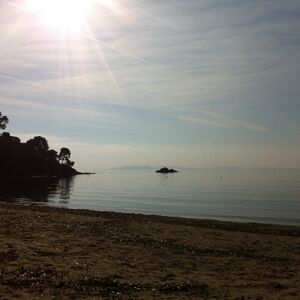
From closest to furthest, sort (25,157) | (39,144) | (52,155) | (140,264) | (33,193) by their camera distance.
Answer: (140,264), (33,193), (25,157), (39,144), (52,155)

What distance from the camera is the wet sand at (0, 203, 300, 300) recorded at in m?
9.88

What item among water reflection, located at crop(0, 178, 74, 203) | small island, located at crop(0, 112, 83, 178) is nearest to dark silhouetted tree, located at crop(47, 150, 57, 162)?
small island, located at crop(0, 112, 83, 178)

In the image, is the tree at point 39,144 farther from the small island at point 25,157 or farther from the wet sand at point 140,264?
the wet sand at point 140,264

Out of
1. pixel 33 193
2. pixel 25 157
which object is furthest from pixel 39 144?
pixel 33 193

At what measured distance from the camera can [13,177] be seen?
137000mm

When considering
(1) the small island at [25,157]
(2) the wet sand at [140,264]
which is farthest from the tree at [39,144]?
(2) the wet sand at [140,264]

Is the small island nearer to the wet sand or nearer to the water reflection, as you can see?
the water reflection

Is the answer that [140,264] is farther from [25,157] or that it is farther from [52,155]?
[52,155]

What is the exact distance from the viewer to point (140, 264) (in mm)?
13078

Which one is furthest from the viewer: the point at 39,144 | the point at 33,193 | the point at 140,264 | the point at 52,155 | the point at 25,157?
the point at 52,155

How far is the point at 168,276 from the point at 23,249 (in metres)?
5.43

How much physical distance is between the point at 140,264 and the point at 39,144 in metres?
158

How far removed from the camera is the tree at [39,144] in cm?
16150

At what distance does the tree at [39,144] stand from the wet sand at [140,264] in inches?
5695
